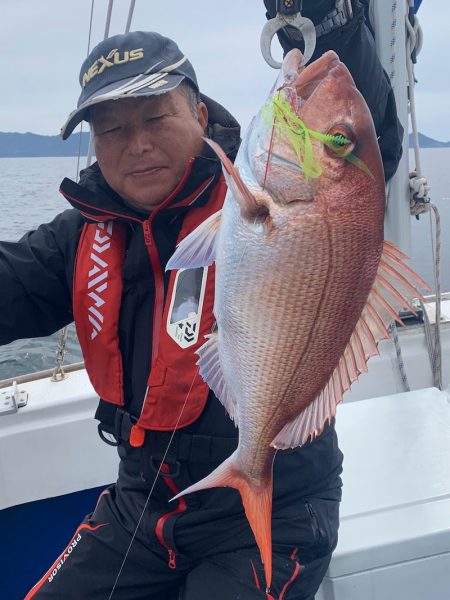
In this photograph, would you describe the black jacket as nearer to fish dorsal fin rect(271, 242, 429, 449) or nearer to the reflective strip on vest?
the reflective strip on vest

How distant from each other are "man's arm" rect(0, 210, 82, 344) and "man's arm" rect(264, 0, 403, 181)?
1.04m

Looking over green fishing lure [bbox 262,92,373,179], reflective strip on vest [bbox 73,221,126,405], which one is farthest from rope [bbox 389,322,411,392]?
green fishing lure [bbox 262,92,373,179]

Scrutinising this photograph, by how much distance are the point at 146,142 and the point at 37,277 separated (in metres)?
0.67

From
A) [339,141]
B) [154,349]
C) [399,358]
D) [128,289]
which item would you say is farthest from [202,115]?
[399,358]

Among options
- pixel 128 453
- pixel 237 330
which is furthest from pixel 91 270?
pixel 237 330

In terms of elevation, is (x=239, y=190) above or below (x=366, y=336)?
above

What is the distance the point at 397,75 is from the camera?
260cm

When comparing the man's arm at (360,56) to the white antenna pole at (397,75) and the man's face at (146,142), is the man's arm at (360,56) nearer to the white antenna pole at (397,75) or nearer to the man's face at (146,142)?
the man's face at (146,142)

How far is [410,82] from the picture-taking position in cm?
271

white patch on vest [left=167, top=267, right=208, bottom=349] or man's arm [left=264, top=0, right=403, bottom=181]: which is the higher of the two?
man's arm [left=264, top=0, right=403, bottom=181]

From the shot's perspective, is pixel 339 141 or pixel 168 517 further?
pixel 168 517

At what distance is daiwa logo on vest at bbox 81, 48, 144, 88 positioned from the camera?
1787mm

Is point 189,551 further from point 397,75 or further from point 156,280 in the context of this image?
point 397,75

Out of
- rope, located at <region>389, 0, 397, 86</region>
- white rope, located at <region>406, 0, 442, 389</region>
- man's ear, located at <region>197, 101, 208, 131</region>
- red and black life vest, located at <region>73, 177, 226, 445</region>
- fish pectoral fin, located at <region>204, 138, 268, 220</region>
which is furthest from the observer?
white rope, located at <region>406, 0, 442, 389</region>
